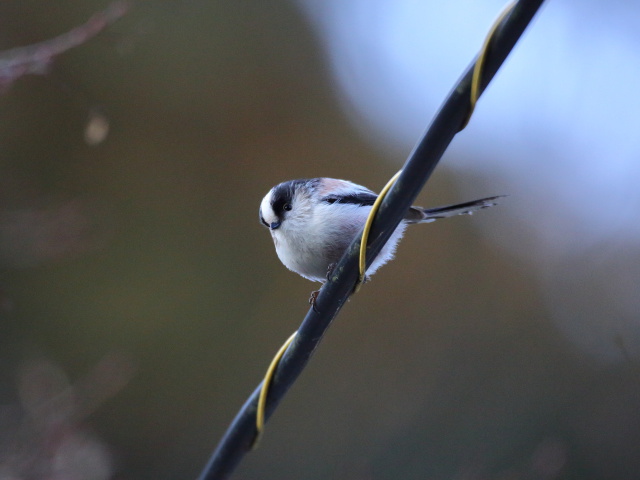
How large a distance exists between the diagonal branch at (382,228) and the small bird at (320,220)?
0.79 metres

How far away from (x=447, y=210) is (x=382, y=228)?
1.00 metres

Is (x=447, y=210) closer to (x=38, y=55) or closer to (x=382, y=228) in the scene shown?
(x=382, y=228)

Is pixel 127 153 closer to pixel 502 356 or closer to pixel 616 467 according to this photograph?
pixel 502 356

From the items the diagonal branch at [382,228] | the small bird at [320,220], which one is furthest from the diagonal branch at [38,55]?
the diagonal branch at [382,228]

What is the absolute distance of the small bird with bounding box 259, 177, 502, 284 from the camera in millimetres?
2336

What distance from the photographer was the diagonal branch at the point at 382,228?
111 cm

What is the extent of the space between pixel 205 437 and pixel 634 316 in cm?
407

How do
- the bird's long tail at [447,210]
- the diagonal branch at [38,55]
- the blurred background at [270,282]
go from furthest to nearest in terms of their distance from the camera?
1. the blurred background at [270,282]
2. the bird's long tail at [447,210]
3. the diagonal branch at [38,55]

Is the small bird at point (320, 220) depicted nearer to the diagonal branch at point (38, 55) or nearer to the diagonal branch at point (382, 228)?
the diagonal branch at point (382, 228)

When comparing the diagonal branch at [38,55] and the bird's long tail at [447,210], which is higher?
the diagonal branch at [38,55]

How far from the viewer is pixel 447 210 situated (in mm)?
2305

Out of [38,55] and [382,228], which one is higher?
[38,55]

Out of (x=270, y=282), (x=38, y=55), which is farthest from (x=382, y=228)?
(x=270, y=282)

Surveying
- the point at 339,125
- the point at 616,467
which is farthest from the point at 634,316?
the point at 339,125
